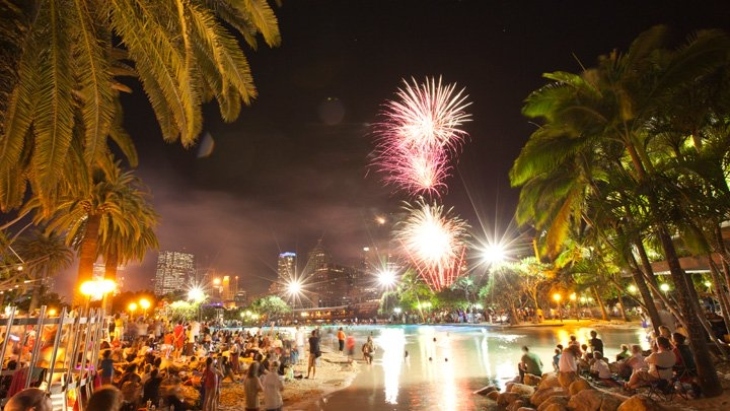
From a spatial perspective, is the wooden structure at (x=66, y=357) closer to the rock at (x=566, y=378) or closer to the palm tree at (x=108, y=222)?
the palm tree at (x=108, y=222)

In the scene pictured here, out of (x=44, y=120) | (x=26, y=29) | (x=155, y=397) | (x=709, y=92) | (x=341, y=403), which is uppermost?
(x=709, y=92)

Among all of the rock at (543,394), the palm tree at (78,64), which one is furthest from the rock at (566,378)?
the palm tree at (78,64)

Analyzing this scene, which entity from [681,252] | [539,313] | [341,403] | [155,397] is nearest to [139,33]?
[155,397]

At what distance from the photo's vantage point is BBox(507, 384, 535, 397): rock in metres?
11.9

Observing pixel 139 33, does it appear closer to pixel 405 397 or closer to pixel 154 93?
pixel 154 93

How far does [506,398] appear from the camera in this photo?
11750mm

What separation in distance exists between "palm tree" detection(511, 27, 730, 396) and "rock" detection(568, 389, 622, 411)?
95.5 inches

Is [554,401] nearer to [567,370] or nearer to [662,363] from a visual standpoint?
[567,370]

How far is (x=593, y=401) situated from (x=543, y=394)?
6.75 ft

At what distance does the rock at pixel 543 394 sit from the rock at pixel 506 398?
470mm

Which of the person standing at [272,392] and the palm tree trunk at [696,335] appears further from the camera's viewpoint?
the palm tree trunk at [696,335]

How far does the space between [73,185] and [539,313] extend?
51479 mm

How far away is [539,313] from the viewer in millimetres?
49500

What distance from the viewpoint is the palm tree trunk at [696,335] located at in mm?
9344
